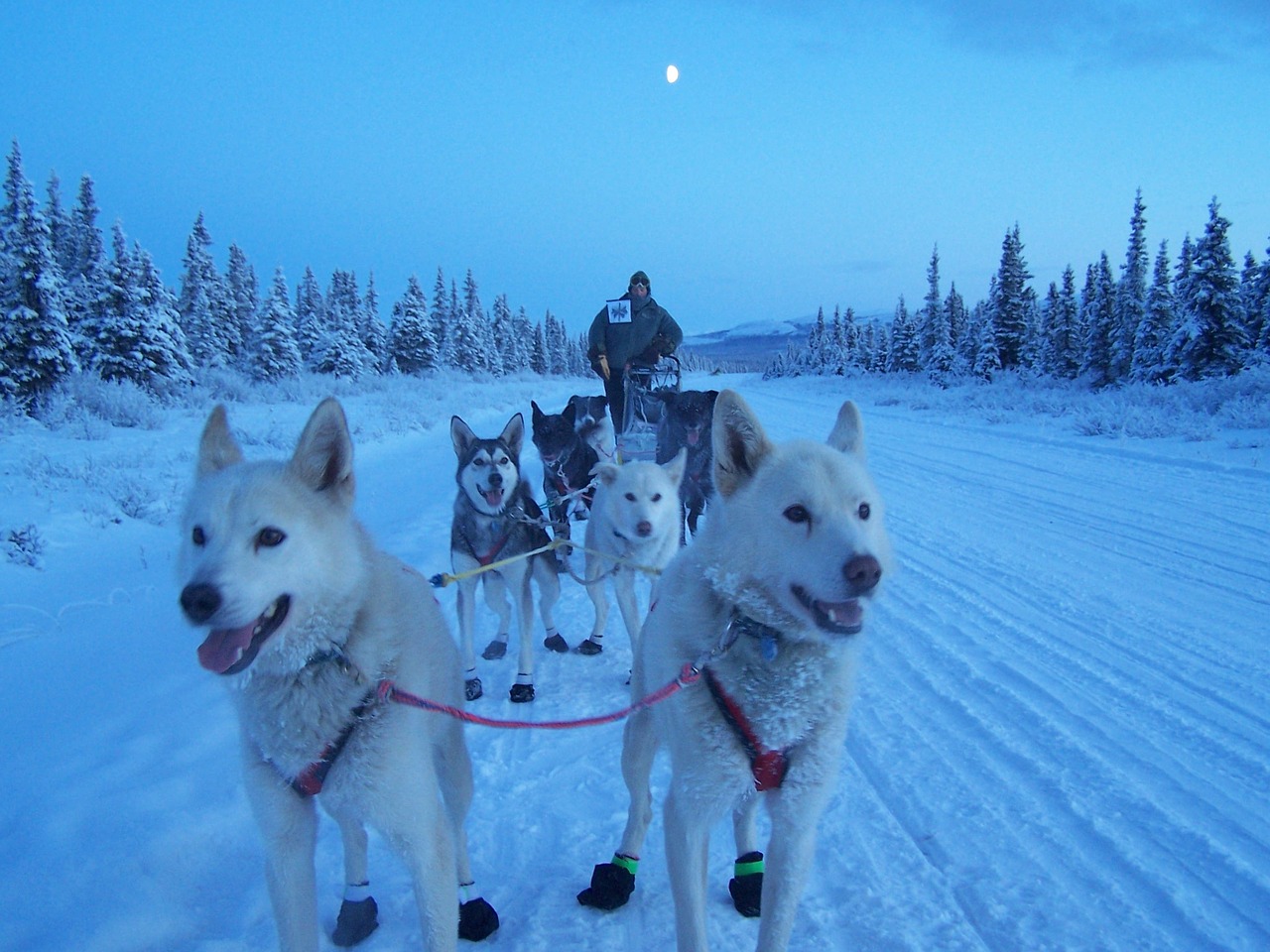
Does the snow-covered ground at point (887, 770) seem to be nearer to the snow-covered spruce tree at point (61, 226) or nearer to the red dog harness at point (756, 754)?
the red dog harness at point (756, 754)

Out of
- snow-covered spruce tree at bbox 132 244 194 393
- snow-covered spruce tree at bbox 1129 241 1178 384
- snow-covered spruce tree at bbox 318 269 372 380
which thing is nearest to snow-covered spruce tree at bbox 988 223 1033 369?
snow-covered spruce tree at bbox 1129 241 1178 384

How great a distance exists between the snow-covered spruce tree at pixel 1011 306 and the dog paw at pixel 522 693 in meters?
40.7

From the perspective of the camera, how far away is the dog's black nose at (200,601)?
1712mm

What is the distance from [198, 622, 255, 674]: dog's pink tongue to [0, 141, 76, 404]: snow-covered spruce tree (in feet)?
57.0

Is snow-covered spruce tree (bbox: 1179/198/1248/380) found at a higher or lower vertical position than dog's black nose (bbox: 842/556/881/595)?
higher

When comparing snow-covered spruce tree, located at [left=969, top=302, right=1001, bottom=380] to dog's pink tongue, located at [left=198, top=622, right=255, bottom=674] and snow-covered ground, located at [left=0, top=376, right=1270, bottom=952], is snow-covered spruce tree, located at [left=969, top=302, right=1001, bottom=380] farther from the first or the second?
dog's pink tongue, located at [left=198, top=622, right=255, bottom=674]

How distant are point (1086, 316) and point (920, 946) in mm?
44275

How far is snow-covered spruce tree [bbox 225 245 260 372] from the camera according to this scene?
125 feet

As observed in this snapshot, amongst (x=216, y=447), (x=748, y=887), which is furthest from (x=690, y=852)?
(x=216, y=447)

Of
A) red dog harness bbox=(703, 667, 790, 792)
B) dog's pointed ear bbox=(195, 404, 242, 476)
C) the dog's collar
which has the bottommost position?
red dog harness bbox=(703, 667, 790, 792)

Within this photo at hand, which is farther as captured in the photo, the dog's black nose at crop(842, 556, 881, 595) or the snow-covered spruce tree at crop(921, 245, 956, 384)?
the snow-covered spruce tree at crop(921, 245, 956, 384)

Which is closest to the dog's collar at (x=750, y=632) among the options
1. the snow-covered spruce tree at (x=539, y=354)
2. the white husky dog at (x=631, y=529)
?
the white husky dog at (x=631, y=529)

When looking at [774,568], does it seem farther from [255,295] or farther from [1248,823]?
[255,295]

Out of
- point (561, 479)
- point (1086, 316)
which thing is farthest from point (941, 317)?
point (561, 479)
